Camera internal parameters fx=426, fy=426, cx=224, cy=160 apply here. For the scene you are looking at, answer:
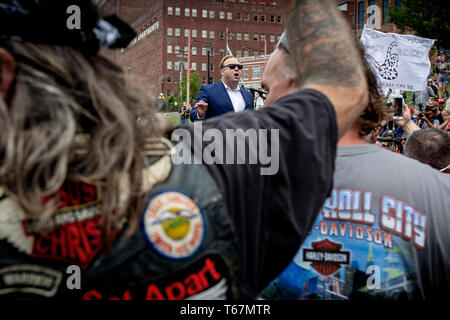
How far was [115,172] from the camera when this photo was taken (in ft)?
2.96

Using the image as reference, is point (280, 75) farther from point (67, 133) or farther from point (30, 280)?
point (30, 280)

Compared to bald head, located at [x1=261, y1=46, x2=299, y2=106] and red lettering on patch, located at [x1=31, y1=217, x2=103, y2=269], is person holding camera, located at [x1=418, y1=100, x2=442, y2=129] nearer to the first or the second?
bald head, located at [x1=261, y1=46, x2=299, y2=106]

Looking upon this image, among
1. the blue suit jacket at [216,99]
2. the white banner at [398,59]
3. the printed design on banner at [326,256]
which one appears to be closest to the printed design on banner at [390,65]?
the white banner at [398,59]

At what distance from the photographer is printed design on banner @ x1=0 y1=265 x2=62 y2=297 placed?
0.86 m

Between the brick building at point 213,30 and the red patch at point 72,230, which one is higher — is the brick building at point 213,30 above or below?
above

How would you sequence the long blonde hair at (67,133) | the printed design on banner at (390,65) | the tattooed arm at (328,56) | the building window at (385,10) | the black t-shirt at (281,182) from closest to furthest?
the long blonde hair at (67,133) → the black t-shirt at (281,182) → the tattooed arm at (328,56) → the printed design on banner at (390,65) → the building window at (385,10)

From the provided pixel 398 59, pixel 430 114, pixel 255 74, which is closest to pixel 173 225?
pixel 398 59

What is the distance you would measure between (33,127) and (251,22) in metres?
90.9

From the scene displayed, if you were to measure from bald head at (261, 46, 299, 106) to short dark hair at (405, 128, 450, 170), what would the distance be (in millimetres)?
1560

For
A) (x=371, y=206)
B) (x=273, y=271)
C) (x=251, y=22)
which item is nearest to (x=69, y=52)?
(x=273, y=271)

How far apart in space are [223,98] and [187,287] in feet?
20.7

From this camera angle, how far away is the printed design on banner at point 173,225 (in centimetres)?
93

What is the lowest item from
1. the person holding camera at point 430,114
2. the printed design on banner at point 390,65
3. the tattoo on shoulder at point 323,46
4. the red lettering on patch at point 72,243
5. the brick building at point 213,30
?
the red lettering on patch at point 72,243

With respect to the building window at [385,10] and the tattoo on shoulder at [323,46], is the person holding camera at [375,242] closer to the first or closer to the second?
the tattoo on shoulder at [323,46]
